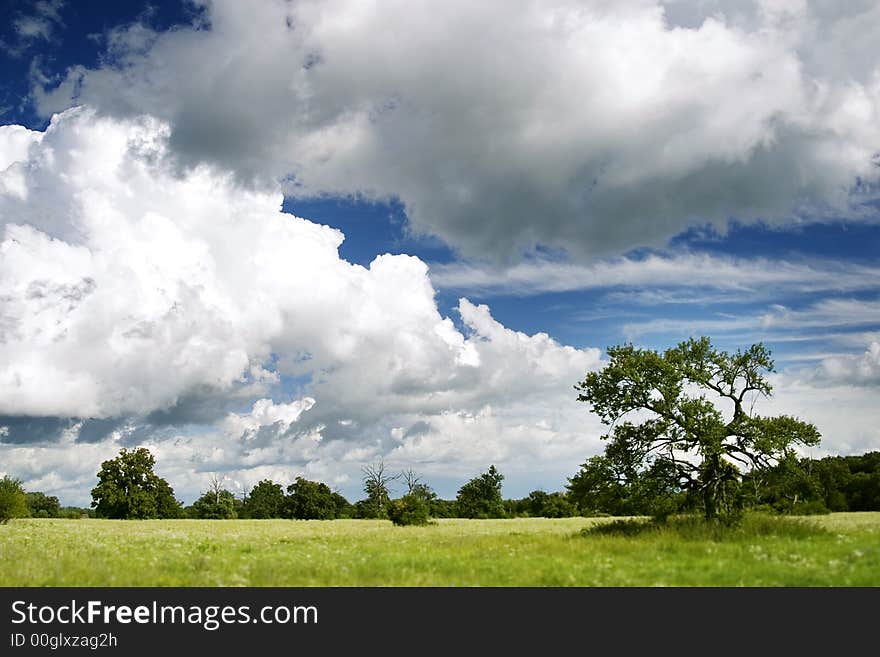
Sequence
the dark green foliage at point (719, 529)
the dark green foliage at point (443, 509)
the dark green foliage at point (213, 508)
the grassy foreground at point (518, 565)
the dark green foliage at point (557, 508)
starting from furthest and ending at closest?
the dark green foliage at point (213, 508) → the dark green foliage at point (443, 509) → the dark green foliage at point (557, 508) → the dark green foliage at point (719, 529) → the grassy foreground at point (518, 565)

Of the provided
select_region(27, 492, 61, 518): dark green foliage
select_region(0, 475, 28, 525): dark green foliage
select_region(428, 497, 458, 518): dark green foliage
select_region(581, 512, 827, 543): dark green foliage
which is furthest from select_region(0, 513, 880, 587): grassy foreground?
select_region(27, 492, 61, 518): dark green foliage

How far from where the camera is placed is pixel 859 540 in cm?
1888

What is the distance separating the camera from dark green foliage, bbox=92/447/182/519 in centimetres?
9656

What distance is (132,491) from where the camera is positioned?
9794 cm

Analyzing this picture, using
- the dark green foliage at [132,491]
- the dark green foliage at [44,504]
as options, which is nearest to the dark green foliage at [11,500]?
the dark green foliage at [132,491]

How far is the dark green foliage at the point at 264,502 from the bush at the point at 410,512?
5622 centimetres

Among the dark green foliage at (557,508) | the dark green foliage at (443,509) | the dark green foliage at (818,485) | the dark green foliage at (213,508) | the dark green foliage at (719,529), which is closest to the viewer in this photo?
the dark green foliage at (719,529)

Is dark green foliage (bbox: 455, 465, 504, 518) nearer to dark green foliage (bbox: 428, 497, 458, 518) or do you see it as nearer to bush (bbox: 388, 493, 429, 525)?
dark green foliage (bbox: 428, 497, 458, 518)

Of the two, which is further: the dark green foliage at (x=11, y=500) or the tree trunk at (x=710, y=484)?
the dark green foliage at (x=11, y=500)

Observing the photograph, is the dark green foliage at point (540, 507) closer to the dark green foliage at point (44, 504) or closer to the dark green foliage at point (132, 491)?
the dark green foliage at point (132, 491)

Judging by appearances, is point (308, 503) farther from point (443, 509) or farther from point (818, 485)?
point (818, 485)

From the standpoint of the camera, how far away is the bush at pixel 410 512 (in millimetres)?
61031

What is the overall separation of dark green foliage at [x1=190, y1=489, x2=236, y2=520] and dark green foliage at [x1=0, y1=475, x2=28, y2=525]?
47.8 metres

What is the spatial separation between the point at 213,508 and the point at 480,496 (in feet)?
161
